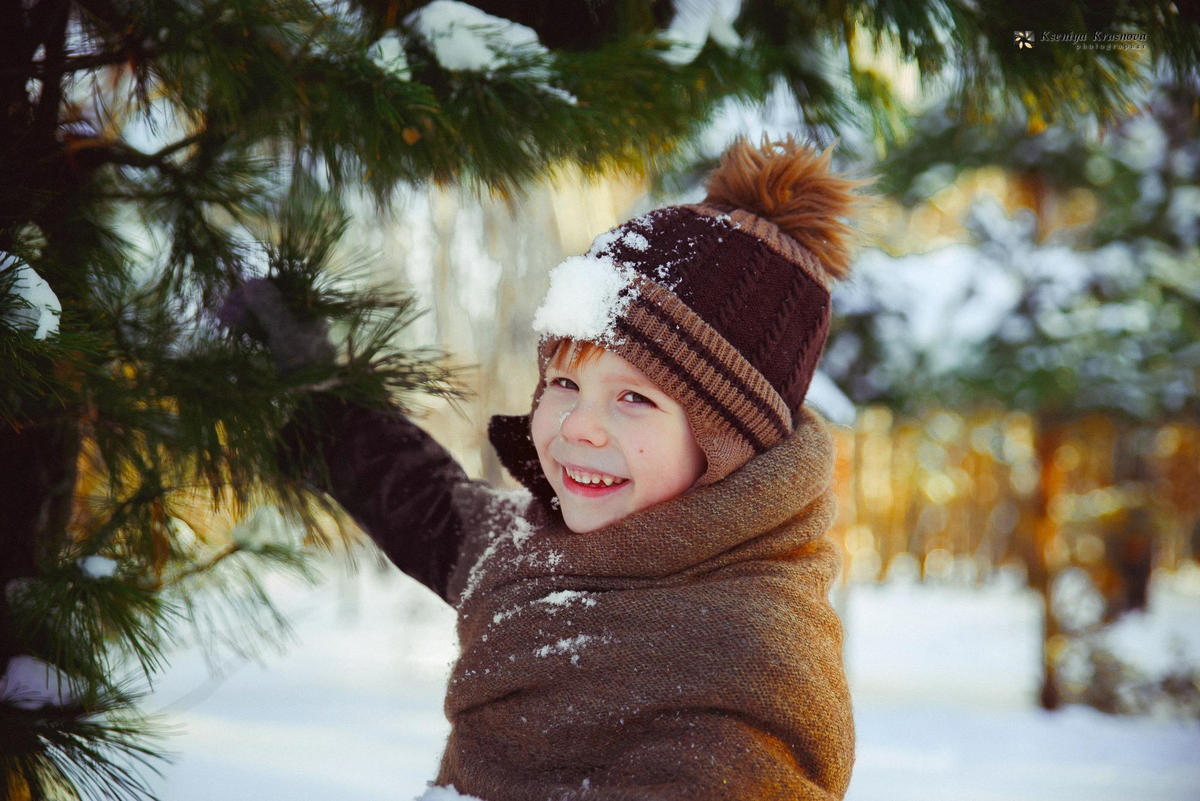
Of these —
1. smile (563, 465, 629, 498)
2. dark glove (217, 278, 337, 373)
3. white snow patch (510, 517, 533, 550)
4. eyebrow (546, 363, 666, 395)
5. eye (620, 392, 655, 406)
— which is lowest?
white snow patch (510, 517, 533, 550)

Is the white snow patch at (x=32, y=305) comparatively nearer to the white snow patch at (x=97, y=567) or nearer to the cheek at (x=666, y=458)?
the white snow patch at (x=97, y=567)

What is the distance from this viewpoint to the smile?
1270 mm

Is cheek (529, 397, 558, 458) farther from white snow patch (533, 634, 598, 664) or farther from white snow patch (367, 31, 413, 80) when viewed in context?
white snow patch (367, 31, 413, 80)

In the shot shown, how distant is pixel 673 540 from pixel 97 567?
2.47ft

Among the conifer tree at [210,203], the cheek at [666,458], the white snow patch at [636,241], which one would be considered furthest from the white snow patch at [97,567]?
the white snow patch at [636,241]

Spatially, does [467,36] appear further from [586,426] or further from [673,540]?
[673,540]

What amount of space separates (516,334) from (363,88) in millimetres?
2861

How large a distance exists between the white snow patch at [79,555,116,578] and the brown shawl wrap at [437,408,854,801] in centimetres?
49

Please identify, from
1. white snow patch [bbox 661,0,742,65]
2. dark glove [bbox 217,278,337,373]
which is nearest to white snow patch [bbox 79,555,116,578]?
dark glove [bbox 217,278,337,373]

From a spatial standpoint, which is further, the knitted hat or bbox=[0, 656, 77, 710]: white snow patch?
the knitted hat

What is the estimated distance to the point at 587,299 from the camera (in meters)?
1.23

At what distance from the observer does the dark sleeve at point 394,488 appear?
1450 millimetres

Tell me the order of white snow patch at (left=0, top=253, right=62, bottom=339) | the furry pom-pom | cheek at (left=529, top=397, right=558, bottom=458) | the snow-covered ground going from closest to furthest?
white snow patch at (left=0, top=253, right=62, bottom=339) → cheek at (left=529, top=397, right=558, bottom=458) → the furry pom-pom → the snow-covered ground

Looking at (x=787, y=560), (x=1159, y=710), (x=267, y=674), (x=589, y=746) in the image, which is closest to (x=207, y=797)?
(x=589, y=746)
